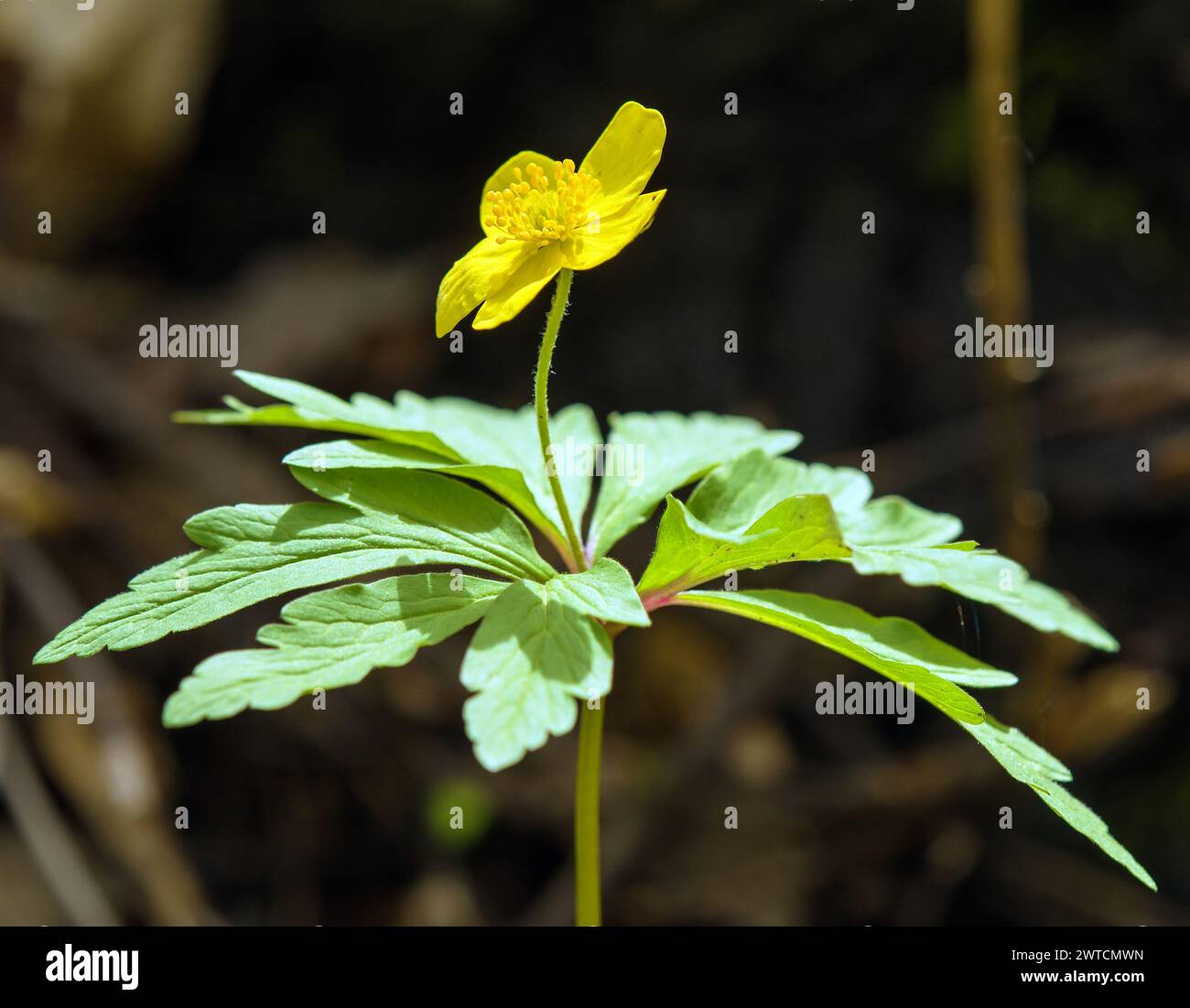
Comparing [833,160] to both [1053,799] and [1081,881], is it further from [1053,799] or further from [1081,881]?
[1053,799]

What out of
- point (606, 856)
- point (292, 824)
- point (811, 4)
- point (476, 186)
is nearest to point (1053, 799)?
point (606, 856)

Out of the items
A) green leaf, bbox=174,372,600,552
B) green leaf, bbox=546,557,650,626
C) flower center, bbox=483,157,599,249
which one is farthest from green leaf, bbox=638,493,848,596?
flower center, bbox=483,157,599,249

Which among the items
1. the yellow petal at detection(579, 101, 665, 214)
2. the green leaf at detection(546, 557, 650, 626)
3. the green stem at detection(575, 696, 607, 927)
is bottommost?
the green stem at detection(575, 696, 607, 927)

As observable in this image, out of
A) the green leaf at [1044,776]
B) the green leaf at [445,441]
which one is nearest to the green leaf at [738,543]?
the green leaf at [445,441]

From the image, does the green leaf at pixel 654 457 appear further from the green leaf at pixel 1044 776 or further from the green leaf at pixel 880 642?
the green leaf at pixel 1044 776

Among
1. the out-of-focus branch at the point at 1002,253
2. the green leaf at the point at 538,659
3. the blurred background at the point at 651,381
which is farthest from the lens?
the blurred background at the point at 651,381

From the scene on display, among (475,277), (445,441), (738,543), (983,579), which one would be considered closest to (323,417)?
(445,441)

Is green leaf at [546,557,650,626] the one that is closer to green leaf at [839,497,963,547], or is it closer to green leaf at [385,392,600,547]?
green leaf at [385,392,600,547]
